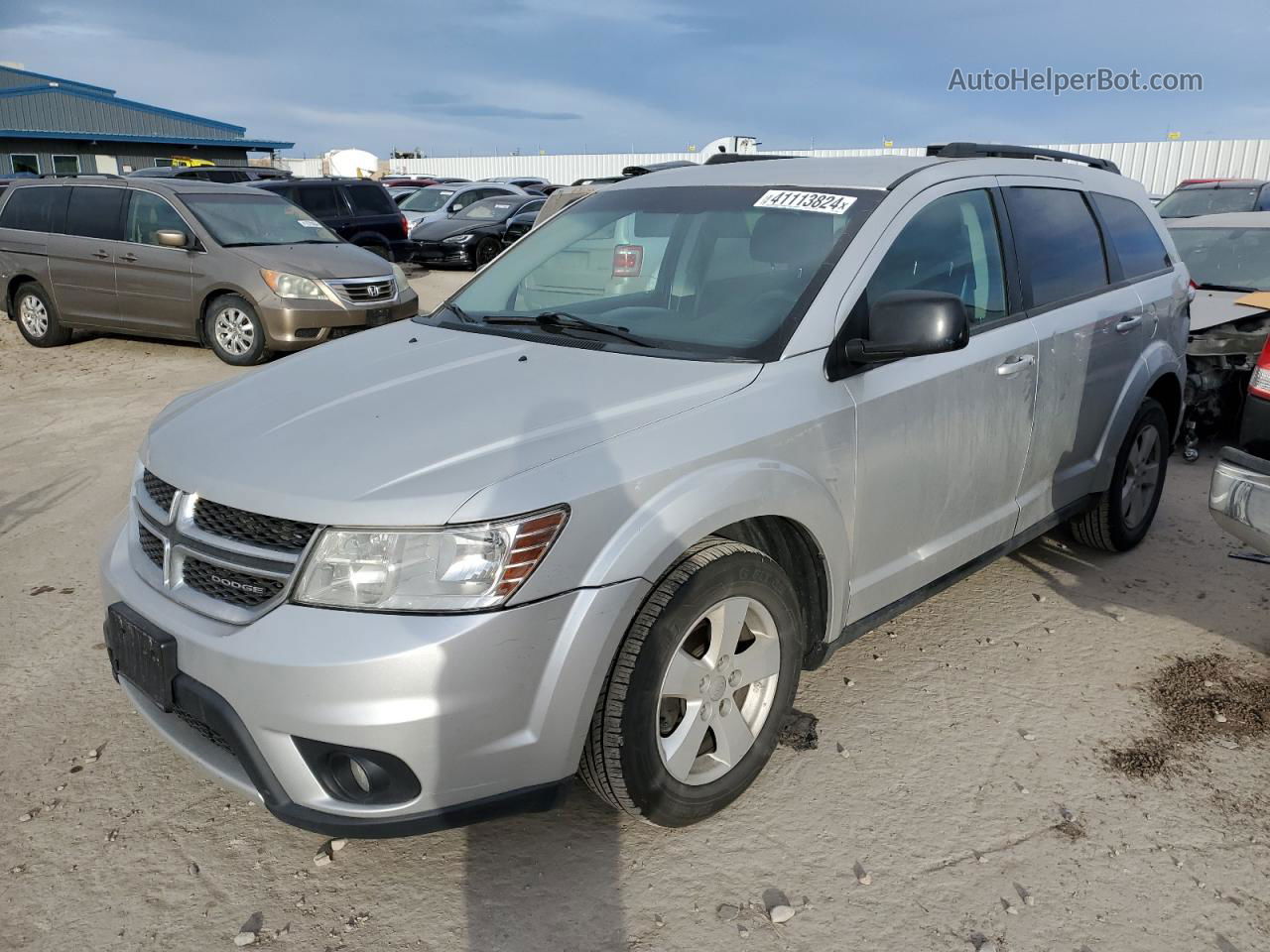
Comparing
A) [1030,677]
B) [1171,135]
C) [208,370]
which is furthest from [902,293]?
[1171,135]

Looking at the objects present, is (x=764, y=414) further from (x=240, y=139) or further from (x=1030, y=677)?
(x=240, y=139)

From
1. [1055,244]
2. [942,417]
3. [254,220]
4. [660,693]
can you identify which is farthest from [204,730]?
[254,220]

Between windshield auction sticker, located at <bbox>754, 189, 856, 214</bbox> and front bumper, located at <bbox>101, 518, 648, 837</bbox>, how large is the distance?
5.03 feet

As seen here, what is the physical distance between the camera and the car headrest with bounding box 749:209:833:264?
312 centimetres

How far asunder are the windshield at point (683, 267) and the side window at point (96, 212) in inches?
308

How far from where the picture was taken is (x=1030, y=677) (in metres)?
3.66

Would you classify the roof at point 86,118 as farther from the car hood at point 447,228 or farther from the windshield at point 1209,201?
the windshield at point 1209,201

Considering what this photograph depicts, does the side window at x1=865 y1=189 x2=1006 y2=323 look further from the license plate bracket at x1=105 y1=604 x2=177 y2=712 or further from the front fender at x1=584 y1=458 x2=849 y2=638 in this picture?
the license plate bracket at x1=105 y1=604 x2=177 y2=712

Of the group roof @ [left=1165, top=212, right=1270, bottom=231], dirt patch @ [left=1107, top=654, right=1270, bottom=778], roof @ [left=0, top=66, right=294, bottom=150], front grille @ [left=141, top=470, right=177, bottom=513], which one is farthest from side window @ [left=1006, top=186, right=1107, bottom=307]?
roof @ [left=0, top=66, right=294, bottom=150]

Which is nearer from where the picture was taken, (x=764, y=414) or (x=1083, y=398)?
(x=764, y=414)

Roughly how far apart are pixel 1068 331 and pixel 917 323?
1.44m

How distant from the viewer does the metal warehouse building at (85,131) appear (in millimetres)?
33844

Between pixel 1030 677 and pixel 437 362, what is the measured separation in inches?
95.3

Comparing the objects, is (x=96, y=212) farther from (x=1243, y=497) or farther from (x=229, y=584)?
(x=1243, y=497)
